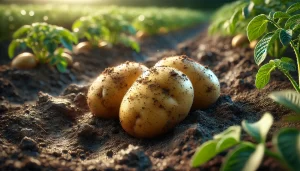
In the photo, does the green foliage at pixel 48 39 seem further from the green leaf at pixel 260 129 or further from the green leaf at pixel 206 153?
the green leaf at pixel 260 129

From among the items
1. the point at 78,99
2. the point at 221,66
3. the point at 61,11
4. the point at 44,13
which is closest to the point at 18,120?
the point at 78,99

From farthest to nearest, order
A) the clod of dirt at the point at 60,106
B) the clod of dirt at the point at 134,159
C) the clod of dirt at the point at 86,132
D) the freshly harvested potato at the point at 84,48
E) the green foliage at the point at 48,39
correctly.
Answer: the freshly harvested potato at the point at 84,48, the green foliage at the point at 48,39, the clod of dirt at the point at 60,106, the clod of dirt at the point at 86,132, the clod of dirt at the point at 134,159

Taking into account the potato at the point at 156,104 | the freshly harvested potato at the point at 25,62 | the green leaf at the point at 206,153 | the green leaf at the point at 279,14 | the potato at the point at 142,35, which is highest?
the potato at the point at 142,35

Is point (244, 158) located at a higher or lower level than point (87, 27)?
lower

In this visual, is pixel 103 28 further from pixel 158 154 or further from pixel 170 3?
pixel 170 3

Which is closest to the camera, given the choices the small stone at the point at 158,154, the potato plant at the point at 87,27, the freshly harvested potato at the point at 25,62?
the small stone at the point at 158,154

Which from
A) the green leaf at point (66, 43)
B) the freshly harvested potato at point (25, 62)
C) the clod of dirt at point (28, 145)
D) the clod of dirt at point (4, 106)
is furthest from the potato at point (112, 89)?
the freshly harvested potato at point (25, 62)

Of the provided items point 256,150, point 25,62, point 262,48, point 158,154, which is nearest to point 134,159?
point 158,154
